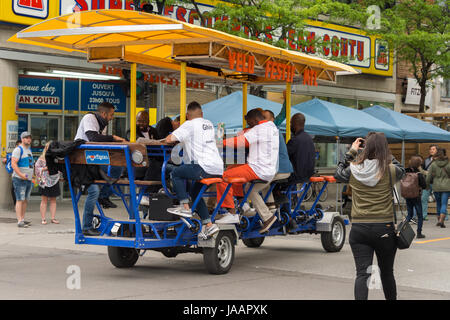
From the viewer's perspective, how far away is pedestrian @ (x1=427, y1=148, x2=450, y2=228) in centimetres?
1645

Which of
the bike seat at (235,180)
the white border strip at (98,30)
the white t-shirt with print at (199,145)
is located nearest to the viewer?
the white border strip at (98,30)

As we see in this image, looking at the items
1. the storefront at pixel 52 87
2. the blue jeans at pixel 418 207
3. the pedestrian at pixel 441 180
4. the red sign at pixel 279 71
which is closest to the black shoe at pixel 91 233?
the red sign at pixel 279 71

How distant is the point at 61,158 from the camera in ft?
29.0

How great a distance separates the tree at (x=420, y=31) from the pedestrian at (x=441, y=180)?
645cm

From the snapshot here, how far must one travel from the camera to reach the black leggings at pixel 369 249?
6258mm

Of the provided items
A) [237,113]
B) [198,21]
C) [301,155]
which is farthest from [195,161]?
[198,21]

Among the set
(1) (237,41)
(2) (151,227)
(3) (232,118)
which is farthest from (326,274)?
(3) (232,118)

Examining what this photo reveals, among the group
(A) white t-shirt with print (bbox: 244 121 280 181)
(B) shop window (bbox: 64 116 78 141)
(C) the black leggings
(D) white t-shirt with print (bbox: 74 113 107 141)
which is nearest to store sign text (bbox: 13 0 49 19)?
(B) shop window (bbox: 64 116 78 141)

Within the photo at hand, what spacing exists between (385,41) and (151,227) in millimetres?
16908

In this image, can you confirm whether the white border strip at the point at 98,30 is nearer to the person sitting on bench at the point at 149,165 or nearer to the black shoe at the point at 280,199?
the person sitting on bench at the point at 149,165

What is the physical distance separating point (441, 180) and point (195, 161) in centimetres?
931

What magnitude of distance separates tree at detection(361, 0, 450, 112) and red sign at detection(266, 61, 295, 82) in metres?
11.3

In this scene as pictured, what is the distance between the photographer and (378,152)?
646 cm

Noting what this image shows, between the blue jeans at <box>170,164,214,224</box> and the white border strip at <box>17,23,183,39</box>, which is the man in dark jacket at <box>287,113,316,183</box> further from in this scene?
the white border strip at <box>17,23,183,39</box>
